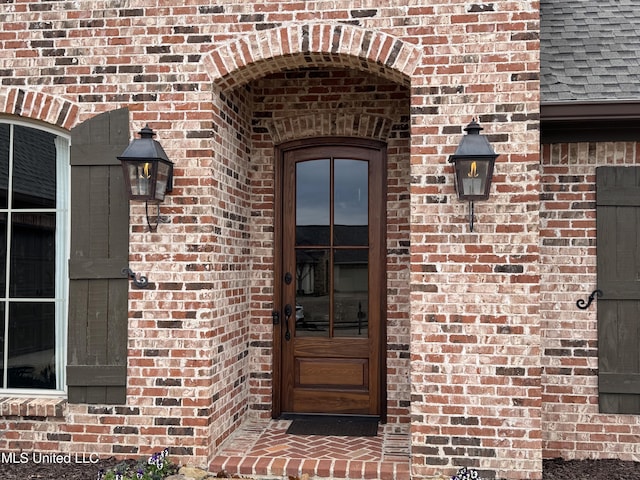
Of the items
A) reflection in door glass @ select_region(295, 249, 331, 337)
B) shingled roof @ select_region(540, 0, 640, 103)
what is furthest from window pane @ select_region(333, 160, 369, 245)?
shingled roof @ select_region(540, 0, 640, 103)

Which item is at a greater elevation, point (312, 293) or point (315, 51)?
point (315, 51)

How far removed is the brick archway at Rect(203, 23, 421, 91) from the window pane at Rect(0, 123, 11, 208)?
170 cm

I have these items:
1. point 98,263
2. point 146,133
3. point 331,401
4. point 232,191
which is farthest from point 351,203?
point 98,263

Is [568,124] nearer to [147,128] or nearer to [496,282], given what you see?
[496,282]

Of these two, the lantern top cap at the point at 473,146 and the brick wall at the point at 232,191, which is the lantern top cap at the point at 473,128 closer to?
the lantern top cap at the point at 473,146

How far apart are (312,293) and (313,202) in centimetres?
81

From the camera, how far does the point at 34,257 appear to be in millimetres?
4480

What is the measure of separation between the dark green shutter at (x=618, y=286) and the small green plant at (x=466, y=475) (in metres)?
1.30

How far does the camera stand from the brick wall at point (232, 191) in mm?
3928

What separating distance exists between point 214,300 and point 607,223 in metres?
3.03

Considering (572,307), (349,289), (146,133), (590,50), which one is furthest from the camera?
(349,289)

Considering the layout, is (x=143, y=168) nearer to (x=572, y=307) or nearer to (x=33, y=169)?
(x=33, y=169)

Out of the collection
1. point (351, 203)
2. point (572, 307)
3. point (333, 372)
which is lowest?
point (333, 372)

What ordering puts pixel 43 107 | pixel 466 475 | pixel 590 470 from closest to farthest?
pixel 466 475 → pixel 590 470 → pixel 43 107
